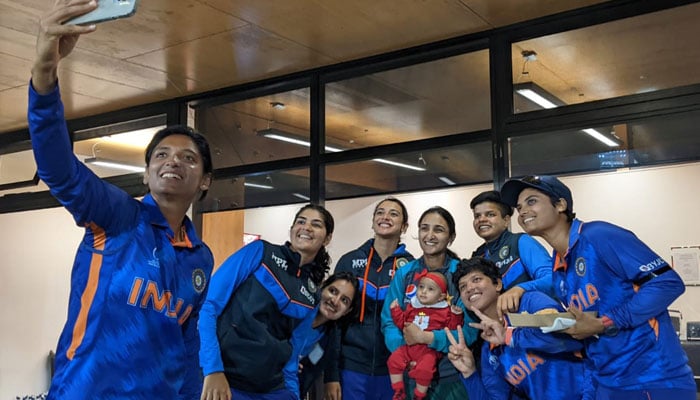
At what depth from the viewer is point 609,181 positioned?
22.6 ft

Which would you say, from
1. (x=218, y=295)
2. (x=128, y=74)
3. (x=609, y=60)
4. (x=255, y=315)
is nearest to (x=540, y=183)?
(x=255, y=315)

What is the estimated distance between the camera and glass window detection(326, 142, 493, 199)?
448 cm


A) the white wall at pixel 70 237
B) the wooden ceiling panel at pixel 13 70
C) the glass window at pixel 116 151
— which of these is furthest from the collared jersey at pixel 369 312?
the white wall at pixel 70 237

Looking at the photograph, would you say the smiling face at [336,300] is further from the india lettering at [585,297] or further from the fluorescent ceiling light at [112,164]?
the fluorescent ceiling light at [112,164]

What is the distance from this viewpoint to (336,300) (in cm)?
315

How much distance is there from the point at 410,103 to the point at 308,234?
2.04m

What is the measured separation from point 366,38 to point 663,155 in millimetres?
1989

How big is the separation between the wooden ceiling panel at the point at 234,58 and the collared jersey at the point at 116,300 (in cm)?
276

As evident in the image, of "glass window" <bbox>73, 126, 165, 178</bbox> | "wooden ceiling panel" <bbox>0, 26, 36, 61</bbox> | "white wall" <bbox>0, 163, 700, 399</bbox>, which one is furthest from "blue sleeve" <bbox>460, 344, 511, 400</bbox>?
"glass window" <bbox>73, 126, 165, 178</bbox>

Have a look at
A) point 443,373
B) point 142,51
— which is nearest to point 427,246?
point 443,373

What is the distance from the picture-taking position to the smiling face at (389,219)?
3373 mm

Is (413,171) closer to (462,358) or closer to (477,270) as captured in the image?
(477,270)

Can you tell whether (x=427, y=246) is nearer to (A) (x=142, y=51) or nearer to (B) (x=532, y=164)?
(B) (x=532, y=164)

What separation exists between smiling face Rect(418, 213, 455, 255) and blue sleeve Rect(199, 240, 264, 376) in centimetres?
81
